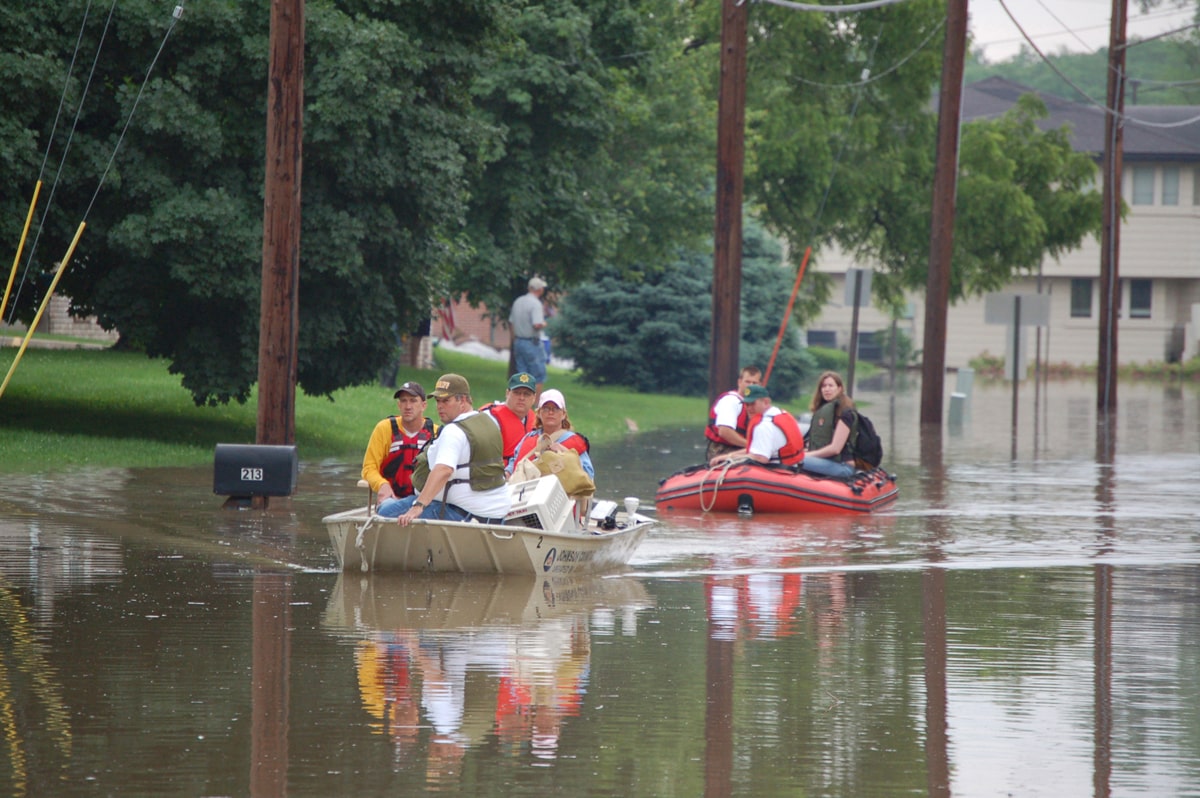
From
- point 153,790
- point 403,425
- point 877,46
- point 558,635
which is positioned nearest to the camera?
point 153,790

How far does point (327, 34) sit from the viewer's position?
22.5 metres

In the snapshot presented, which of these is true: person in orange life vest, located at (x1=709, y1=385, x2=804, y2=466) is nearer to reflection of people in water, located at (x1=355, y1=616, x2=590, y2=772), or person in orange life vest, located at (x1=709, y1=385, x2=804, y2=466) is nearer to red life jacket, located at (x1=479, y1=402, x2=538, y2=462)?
red life jacket, located at (x1=479, y1=402, x2=538, y2=462)

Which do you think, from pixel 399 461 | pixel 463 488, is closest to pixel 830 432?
pixel 399 461

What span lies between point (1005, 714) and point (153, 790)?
406 cm

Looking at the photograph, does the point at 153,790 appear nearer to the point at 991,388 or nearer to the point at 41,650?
the point at 41,650

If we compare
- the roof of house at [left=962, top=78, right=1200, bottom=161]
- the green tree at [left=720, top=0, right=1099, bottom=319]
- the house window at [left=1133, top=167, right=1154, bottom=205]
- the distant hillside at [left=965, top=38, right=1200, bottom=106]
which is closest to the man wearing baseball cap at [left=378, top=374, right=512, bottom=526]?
the green tree at [left=720, top=0, right=1099, bottom=319]

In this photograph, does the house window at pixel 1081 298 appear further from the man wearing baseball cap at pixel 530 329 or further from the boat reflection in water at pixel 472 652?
the boat reflection in water at pixel 472 652

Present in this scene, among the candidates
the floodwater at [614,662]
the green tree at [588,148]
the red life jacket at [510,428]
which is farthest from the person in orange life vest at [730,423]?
the green tree at [588,148]

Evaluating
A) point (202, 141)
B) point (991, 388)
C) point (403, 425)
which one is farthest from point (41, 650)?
point (991, 388)

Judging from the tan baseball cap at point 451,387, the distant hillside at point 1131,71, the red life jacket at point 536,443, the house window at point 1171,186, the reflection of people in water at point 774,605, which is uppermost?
the distant hillside at point 1131,71

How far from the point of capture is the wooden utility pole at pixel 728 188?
2559 centimetres

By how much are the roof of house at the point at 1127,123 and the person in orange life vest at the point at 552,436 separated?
200 ft

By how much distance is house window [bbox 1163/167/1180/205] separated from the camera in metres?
76.0

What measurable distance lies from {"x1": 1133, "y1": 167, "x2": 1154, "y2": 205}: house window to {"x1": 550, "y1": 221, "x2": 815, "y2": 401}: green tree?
3154 centimetres
